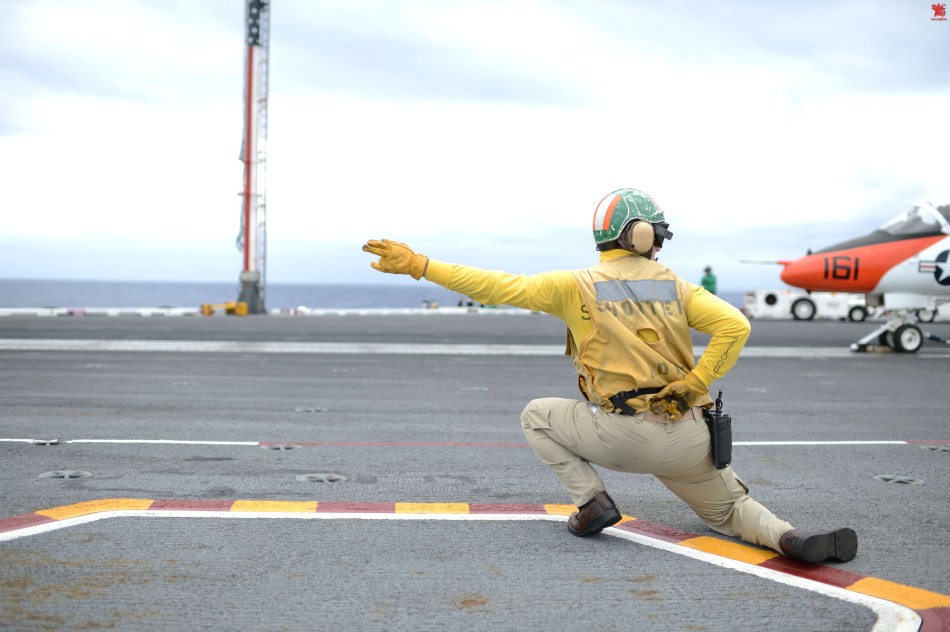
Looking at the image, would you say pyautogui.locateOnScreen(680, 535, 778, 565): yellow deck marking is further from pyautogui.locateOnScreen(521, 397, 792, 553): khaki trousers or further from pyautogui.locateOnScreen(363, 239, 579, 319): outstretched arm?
pyautogui.locateOnScreen(363, 239, 579, 319): outstretched arm

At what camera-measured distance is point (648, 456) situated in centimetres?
409

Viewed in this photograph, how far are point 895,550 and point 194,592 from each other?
3.29 m

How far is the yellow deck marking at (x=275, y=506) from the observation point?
478 cm

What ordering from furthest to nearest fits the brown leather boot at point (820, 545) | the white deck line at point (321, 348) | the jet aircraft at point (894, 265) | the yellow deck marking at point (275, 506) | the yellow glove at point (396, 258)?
the white deck line at point (321, 348), the jet aircraft at point (894, 265), the yellow deck marking at point (275, 506), the yellow glove at point (396, 258), the brown leather boot at point (820, 545)

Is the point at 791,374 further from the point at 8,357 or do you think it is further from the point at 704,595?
the point at 8,357

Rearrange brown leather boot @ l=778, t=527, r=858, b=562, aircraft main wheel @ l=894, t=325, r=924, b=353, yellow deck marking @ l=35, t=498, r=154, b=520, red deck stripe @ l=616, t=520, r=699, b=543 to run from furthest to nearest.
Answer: aircraft main wheel @ l=894, t=325, r=924, b=353 → yellow deck marking @ l=35, t=498, r=154, b=520 → red deck stripe @ l=616, t=520, r=699, b=543 → brown leather boot @ l=778, t=527, r=858, b=562

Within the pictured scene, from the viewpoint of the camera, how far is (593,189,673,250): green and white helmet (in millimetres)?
4152

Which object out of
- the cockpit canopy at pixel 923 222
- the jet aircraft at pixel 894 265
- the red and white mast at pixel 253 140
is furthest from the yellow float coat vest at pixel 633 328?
the red and white mast at pixel 253 140

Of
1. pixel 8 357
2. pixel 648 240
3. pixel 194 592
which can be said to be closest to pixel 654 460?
pixel 648 240

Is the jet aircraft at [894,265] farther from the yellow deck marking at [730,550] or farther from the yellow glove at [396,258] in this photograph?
the yellow glove at [396,258]

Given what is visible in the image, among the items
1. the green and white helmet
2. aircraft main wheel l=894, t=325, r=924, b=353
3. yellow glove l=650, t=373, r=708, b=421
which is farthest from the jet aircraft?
yellow glove l=650, t=373, r=708, b=421

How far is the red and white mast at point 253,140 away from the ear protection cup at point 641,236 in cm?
3180

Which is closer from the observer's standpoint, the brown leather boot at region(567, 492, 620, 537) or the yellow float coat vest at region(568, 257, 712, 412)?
the yellow float coat vest at region(568, 257, 712, 412)

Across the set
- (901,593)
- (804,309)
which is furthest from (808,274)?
(804,309)
